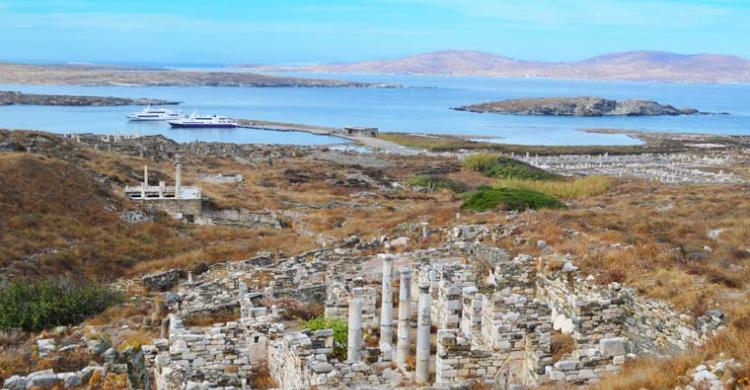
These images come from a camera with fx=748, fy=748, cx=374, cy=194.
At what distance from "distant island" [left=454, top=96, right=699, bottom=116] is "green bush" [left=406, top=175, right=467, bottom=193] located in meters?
117

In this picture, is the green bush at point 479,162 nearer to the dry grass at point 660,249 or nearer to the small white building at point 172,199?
the small white building at point 172,199

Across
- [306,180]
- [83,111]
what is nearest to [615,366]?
[306,180]

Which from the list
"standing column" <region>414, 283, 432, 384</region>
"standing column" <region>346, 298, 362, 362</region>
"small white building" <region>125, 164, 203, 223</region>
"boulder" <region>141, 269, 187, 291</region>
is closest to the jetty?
"small white building" <region>125, 164, 203, 223</region>

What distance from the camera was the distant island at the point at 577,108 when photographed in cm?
16725

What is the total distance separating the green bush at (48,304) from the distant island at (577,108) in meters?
155

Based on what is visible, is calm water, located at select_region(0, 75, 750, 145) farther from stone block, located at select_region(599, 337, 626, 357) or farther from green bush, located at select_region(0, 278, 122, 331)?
stone block, located at select_region(599, 337, 626, 357)

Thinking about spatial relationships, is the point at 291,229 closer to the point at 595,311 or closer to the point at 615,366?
the point at 595,311

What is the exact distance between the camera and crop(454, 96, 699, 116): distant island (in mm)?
→ 167250

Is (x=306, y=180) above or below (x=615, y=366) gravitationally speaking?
below

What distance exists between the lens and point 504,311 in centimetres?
1177

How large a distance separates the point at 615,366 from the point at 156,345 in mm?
7017

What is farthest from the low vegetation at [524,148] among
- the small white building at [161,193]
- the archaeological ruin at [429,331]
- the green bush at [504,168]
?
the archaeological ruin at [429,331]

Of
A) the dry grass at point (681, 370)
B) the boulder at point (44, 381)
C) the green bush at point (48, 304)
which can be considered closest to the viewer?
the dry grass at point (681, 370)

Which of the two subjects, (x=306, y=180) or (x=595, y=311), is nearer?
(x=595, y=311)
